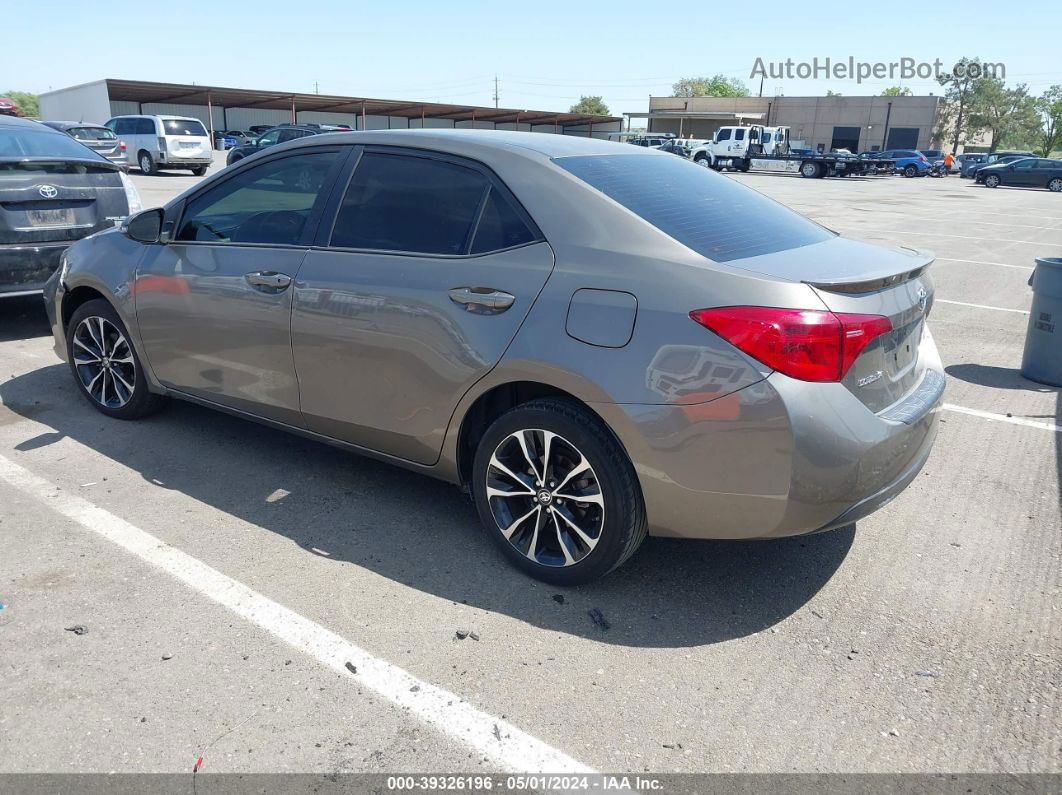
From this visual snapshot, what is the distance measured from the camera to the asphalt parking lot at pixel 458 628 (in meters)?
2.54

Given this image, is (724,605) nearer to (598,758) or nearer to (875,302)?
(598,758)

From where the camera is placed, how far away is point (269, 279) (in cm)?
399

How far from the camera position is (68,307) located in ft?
17.4

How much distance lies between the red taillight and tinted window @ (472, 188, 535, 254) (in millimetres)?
884

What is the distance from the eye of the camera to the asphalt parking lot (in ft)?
8.33

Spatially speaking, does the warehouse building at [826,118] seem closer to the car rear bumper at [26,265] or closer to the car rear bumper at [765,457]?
the car rear bumper at [26,265]

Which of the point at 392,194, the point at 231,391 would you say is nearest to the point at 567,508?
the point at 392,194

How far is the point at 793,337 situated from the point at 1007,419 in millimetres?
3641

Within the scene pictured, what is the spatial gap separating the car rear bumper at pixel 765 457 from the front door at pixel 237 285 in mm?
1839

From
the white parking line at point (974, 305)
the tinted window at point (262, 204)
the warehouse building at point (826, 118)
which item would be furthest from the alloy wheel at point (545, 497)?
the warehouse building at point (826, 118)

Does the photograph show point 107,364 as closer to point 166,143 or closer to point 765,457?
point 765,457

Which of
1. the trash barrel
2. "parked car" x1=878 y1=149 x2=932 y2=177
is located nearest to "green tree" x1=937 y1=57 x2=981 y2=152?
"parked car" x1=878 y1=149 x2=932 y2=177

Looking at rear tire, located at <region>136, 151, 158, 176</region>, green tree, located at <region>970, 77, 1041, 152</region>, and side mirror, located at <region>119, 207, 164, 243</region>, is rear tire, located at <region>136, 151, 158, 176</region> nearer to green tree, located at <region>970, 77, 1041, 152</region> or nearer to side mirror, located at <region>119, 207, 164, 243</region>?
side mirror, located at <region>119, 207, 164, 243</region>

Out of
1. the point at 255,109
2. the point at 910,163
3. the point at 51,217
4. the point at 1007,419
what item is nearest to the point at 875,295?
the point at 1007,419
